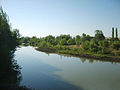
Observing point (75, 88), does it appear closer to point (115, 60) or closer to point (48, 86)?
point (48, 86)

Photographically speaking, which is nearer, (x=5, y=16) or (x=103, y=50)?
(x=5, y=16)

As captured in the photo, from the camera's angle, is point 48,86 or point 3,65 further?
point 48,86

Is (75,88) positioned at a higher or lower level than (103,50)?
lower

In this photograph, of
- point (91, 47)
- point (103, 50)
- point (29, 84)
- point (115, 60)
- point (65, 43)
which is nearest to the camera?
point (29, 84)

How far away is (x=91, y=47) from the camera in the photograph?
31.7 metres

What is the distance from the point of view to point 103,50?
1112 inches

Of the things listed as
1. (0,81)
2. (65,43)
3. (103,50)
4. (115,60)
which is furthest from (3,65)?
(65,43)

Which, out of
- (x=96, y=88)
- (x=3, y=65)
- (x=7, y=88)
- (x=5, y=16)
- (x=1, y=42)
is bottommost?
(x=96, y=88)

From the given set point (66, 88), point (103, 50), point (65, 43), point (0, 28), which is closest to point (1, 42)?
point (0, 28)

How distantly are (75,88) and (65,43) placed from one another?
147ft

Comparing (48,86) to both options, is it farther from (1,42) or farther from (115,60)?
(115,60)

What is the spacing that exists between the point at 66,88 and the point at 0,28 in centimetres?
781

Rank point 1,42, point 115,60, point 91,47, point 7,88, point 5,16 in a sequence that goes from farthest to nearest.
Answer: point 91,47 → point 115,60 → point 5,16 → point 1,42 → point 7,88

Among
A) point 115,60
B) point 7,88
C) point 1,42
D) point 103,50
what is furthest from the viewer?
point 103,50
